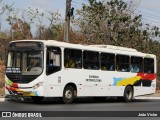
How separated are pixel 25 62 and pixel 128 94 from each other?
782cm

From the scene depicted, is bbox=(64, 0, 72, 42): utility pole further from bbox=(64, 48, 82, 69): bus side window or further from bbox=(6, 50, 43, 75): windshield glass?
bbox=(6, 50, 43, 75): windshield glass

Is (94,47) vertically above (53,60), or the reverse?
(94,47)

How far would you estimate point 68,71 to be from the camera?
2336 cm

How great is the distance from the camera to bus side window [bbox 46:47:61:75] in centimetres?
2236

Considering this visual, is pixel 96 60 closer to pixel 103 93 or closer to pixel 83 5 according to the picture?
pixel 103 93

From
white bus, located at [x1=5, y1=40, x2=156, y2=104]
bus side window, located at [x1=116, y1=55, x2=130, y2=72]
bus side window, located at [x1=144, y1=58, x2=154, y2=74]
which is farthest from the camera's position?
bus side window, located at [x1=144, y1=58, x2=154, y2=74]

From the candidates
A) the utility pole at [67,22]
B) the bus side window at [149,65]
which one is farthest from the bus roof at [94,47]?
the utility pole at [67,22]

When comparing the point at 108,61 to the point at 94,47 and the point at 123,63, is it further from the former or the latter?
the point at 123,63

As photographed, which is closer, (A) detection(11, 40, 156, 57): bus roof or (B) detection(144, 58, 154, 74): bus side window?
(A) detection(11, 40, 156, 57): bus roof

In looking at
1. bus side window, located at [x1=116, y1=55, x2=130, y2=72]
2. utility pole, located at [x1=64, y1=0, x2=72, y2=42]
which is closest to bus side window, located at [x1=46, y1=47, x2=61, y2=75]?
bus side window, located at [x1=116, y1=55, x2=130, y2=72]

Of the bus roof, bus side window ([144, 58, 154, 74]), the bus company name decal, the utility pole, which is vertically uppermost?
the utility pole

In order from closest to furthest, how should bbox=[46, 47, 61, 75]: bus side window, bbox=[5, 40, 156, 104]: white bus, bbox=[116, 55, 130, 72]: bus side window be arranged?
bbox=[5, 40, 156, 104]: white bus, bbox=[46, 47, 61, 75]: bus side window, bbox=[116, 55, 130, 72]: bus side window

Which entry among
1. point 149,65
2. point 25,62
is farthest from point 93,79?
point 149,65

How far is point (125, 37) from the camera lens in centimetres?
4294
